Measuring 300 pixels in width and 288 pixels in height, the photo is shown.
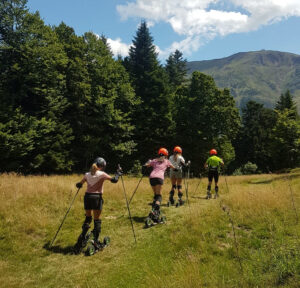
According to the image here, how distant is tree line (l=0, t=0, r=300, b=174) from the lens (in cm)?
2109

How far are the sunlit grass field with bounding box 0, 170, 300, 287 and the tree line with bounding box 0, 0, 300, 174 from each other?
1046 cm

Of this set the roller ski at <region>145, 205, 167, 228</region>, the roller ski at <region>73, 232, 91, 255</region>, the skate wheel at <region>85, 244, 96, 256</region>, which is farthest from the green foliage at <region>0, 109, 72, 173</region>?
the skate wheel at <region>85, 244, 96, 256</region>

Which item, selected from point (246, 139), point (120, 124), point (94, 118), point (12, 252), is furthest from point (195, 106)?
point (12, 252)

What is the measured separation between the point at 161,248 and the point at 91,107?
76.8ft

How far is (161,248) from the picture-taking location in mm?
5953

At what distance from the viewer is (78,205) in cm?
1014

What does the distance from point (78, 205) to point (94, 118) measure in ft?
60.7

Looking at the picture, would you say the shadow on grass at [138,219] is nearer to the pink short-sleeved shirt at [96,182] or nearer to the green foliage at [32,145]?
the pink short-sleeved shirt at [96,182]

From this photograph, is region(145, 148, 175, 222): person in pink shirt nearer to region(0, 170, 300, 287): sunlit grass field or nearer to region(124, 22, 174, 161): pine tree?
region(0, 170, 300, 287): sunlit grass field

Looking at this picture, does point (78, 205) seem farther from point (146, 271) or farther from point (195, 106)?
point (195, 106)

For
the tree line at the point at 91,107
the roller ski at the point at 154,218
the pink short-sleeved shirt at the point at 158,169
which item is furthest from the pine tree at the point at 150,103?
the roller ski at the point at 154,218

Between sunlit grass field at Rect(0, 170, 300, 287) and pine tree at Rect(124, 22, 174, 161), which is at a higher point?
pine tree at Rect(124, 22, 174, 161)

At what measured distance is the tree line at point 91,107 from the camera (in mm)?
21094

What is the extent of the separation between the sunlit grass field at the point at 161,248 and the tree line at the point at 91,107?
34.3 feet
